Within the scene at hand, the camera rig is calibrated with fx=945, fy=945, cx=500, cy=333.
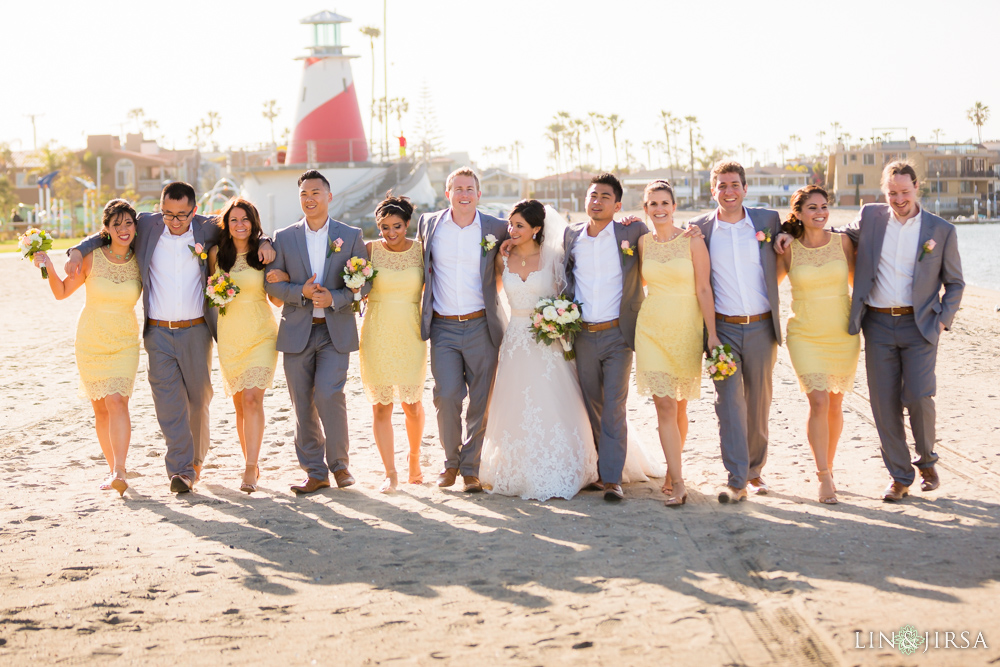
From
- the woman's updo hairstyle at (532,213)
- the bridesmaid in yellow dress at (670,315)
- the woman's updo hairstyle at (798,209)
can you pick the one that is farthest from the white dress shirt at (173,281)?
the woman's updo hairstyle at (798,209)

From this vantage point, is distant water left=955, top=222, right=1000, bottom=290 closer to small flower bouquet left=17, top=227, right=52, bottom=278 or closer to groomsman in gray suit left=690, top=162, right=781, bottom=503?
groomsman in gray suit left=690, top=162, right=781, bottom=503

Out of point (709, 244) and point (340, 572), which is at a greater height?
point (709, 244)

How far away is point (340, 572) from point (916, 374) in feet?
12.9

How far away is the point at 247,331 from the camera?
22.5 ft

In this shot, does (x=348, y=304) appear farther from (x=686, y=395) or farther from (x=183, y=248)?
(x=686, y=395)

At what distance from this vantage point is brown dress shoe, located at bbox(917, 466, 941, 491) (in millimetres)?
6359

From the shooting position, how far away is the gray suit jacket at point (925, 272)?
20.3 feet

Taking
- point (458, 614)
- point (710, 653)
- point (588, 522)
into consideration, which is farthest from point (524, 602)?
point (588, 522)

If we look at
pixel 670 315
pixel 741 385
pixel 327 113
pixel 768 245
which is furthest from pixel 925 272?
pixel 327 113

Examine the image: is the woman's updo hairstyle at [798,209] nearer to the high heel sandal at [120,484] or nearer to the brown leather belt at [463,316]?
the brown leather belt at [463,316]

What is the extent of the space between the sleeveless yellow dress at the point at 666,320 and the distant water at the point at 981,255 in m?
21.7

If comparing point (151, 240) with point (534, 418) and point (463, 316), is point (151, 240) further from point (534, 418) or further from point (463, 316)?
point (534, 418)

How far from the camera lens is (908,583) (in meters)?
4.62

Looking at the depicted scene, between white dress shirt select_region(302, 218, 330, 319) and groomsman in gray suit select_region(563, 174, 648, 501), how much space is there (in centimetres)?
183
